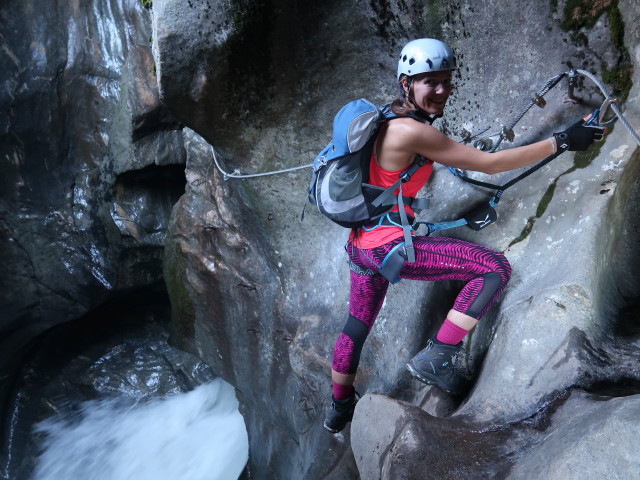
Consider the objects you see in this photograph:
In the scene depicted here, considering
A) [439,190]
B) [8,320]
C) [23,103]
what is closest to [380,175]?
[439,190]

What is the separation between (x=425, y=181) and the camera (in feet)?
10.4

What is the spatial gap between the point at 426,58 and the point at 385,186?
0.69 metres

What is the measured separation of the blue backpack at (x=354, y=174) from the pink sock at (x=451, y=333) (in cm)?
63

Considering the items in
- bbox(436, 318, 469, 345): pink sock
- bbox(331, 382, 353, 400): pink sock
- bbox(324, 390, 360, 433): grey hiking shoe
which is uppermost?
bbox(436, 318, 469, 345): pink sock

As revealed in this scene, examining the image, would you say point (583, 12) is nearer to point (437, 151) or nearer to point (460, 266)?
point (437, 151)

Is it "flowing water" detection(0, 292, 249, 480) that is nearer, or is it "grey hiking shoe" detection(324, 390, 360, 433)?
"grey hiking shoe" detection(324, 390, 360, 433)

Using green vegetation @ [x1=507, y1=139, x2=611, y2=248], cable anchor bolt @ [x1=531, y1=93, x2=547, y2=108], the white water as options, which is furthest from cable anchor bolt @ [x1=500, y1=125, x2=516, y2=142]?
the white water

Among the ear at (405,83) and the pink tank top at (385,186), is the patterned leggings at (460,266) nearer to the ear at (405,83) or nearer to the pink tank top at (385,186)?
the pink tank top at (385,186)

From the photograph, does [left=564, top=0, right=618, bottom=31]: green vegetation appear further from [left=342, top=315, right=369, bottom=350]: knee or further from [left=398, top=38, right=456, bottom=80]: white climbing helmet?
[left=342, top=315, right=369, bottom=350]: knee

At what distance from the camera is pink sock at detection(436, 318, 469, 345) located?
3.08m

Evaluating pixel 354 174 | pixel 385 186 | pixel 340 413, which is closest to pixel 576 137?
pixel 385 186

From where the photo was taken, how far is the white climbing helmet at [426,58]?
9.39 ft

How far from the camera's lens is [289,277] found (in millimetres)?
5625

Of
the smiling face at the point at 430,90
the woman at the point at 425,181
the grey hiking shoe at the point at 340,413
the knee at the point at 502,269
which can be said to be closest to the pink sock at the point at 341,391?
the grey hiking shoe at the point at 340,413
